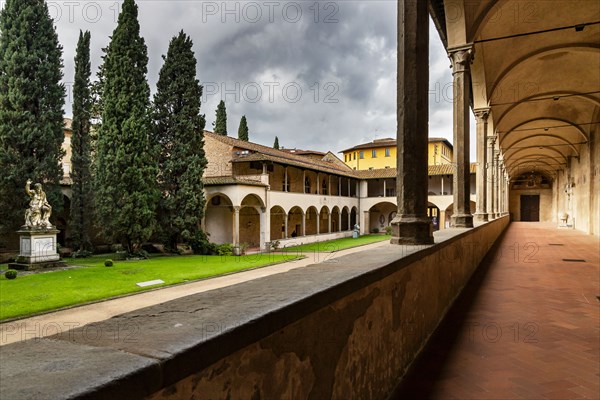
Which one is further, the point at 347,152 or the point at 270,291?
the point at 347,152

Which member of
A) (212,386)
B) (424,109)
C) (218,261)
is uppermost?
(424,109)

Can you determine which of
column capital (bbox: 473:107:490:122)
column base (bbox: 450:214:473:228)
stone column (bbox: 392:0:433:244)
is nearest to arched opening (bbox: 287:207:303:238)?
column capital (bbox: 473:107:490:122)

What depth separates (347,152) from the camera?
177 ft

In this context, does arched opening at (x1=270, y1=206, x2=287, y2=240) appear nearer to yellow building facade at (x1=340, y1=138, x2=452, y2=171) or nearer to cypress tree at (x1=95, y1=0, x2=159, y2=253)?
cypress tree at (x1=95, y1=0, x2=159, y2=253)

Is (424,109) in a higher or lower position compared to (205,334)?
higher

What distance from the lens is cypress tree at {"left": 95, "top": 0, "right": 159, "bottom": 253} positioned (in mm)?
18625

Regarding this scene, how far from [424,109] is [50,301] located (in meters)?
10.5

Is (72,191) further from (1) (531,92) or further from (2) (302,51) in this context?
(1) (531,92)

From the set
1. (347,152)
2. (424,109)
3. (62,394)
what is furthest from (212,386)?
(347,152)

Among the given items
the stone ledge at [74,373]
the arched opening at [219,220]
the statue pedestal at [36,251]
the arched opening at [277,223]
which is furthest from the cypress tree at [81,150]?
the stone ledge at [74,373]

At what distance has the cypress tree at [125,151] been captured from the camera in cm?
1862

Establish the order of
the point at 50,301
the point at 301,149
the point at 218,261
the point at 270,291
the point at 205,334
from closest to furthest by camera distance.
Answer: the point at 205,334, the point at 270,291, the point at 50,301, the point at 218,261, the point at 301,149

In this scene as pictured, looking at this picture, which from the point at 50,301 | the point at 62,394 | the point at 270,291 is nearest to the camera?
the point at 62,394

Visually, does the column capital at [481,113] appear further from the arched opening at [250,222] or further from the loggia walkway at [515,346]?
the arched opening at [250,222]
